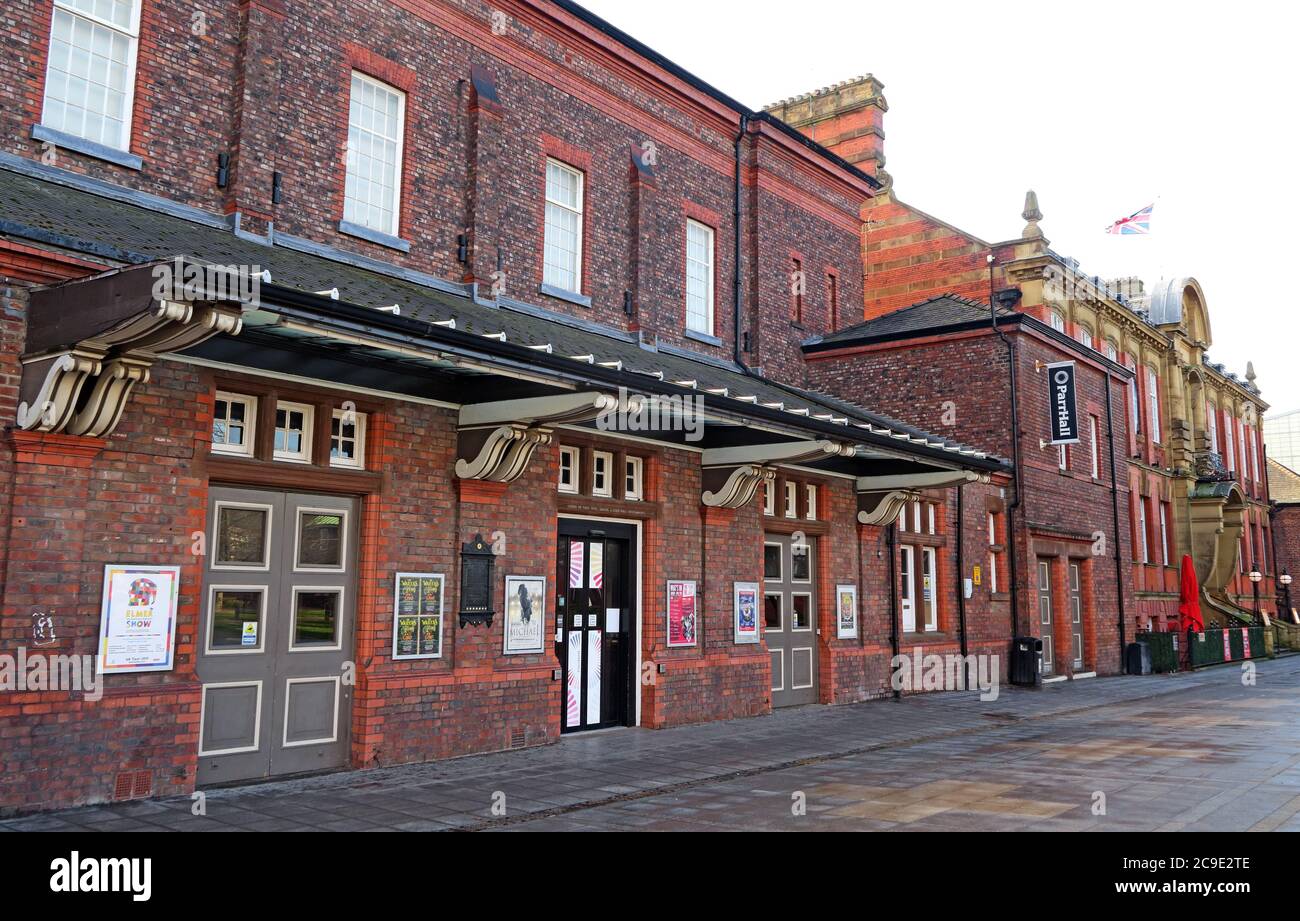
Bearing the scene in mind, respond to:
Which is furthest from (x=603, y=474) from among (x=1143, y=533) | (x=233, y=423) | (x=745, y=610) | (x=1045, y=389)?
(x=1143, y=533)

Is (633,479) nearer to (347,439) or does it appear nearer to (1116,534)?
(347,439)

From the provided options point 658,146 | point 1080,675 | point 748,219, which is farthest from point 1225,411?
point 658,146

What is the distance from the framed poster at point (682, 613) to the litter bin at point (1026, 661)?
933 centimetres

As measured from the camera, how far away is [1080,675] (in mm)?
23078

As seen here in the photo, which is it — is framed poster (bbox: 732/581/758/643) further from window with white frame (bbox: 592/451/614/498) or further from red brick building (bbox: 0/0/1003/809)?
window with white frame (bbox: 592/451/614/498)

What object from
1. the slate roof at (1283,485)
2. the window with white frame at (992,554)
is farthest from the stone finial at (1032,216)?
the slate roof at (1283,485)

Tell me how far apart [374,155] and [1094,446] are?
60.8 ft

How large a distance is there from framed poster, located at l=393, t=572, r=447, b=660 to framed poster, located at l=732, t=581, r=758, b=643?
5.23 m

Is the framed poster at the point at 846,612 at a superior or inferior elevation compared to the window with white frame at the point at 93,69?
inferior

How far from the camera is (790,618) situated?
16.2m

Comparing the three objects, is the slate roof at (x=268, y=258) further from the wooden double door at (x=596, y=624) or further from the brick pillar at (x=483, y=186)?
the wooden double door at (x=596, y=624)

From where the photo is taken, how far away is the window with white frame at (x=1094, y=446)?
2430 centimetres

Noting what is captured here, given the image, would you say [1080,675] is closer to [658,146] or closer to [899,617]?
[899,617]
